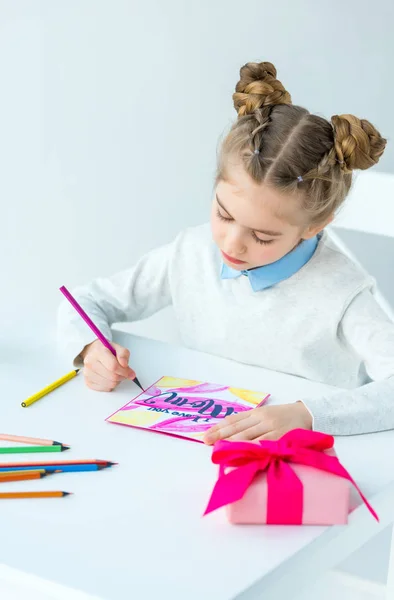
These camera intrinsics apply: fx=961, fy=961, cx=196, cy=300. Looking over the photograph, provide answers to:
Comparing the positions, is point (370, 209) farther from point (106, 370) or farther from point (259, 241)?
point (106, 370)

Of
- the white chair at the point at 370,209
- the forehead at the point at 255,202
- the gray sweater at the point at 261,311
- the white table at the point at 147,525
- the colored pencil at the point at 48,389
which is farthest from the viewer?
the white chair at the point at 370,209

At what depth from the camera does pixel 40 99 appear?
276cm

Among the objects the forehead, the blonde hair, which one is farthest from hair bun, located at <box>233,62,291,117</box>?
the forehead

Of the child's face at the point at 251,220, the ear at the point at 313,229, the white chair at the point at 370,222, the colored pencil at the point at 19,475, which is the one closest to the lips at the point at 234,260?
the child's face at the point at 251,220

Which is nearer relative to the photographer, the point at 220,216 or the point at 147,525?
the point at 147,525

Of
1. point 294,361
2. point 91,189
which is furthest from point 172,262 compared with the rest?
point 91,189

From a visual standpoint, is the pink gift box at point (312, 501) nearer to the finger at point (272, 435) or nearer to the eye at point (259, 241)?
the finger at point (272, 435)

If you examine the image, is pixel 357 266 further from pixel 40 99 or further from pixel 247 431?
pixel 40 99

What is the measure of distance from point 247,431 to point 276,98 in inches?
19.7

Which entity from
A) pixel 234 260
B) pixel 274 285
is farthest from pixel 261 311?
pixel 234 260

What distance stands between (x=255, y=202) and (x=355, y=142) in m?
0.15

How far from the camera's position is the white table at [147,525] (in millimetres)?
808

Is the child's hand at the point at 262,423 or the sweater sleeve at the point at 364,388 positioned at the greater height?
the child's hand at the point at 262,423

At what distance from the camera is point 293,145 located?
127cm
